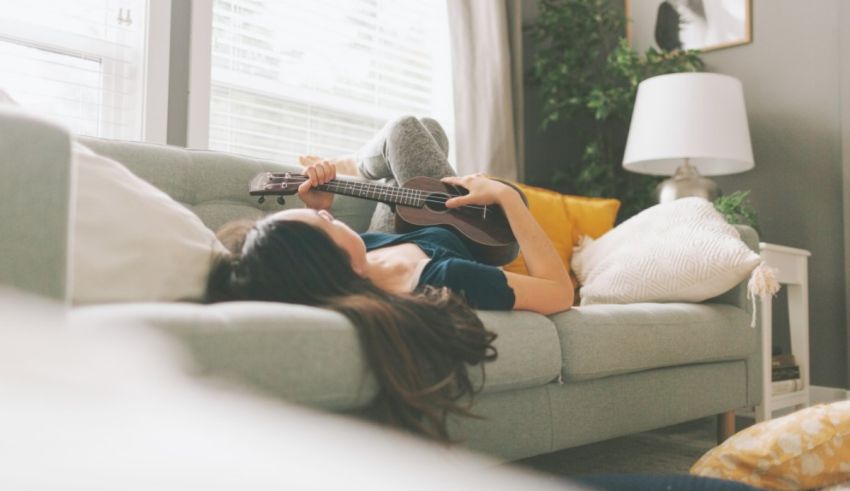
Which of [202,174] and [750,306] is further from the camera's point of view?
[750,306]

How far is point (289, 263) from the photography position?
46.1 inches

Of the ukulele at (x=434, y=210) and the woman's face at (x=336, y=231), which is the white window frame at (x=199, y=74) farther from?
the woman's face at (x=336, y=231)

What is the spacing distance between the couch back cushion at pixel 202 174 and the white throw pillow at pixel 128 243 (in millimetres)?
470

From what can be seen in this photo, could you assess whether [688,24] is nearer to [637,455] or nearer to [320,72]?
[320,72]

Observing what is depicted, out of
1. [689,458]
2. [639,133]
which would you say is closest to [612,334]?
[689,458]

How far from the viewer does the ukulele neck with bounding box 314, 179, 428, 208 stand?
175 centimetres

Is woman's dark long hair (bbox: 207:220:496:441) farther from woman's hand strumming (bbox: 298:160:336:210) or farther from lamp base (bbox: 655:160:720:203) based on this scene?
lamp base (bbox: 655:160:720:203)

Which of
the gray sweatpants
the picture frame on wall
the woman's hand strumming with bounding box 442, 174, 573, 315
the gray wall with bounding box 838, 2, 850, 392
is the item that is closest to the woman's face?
the woman's hand strumming with bounding box 442, 174, 573, 315

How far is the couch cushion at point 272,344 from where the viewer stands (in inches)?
35.1

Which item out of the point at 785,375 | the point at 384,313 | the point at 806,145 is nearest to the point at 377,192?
the point at 384,313

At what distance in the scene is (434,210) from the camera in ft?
5.82

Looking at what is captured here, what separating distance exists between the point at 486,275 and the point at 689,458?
103 cm

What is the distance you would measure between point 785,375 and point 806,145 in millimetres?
1047

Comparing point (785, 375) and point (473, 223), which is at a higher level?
point (473, 223)
